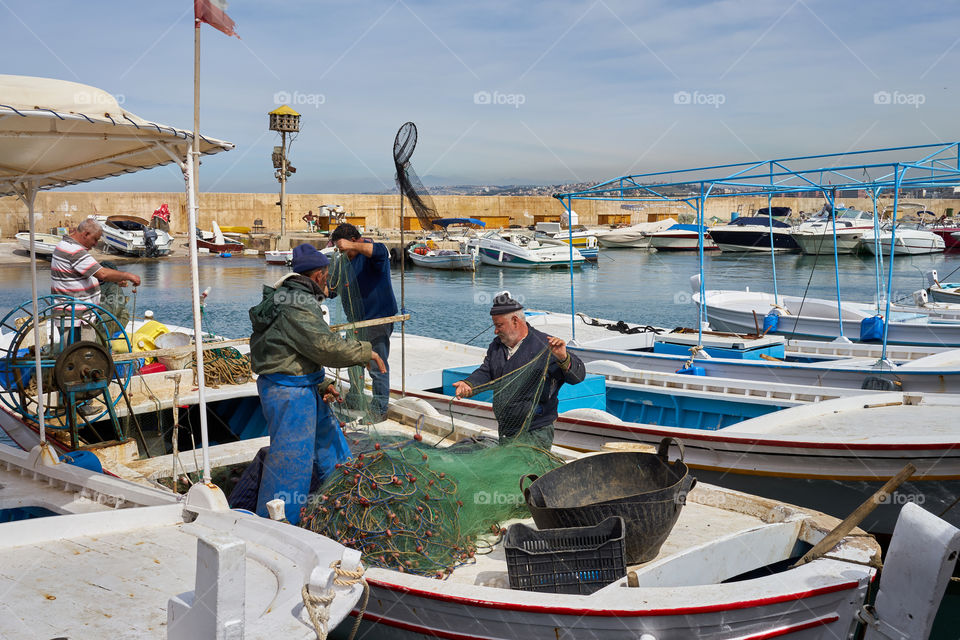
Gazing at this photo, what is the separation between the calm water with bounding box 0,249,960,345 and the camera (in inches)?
1058

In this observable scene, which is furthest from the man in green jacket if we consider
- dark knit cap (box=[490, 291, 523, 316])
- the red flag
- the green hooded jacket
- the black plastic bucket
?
the red flag

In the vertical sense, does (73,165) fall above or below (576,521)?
above

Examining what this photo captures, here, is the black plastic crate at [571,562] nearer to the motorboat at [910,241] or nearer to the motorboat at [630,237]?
the motorboat at [910,241]

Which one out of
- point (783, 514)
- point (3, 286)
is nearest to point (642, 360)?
Result: point (783, 514)

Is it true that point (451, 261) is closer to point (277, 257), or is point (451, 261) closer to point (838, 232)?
point (277, 257)

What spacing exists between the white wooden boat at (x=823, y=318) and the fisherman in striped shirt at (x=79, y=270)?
10062 millimetres

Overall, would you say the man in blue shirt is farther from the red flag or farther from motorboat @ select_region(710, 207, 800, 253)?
motorboat @ select_region(710, 207, 800, 253)

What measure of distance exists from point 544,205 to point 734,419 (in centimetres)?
6103

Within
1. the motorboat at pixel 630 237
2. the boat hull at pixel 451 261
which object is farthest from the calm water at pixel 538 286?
the motorboat at pixel 630 237

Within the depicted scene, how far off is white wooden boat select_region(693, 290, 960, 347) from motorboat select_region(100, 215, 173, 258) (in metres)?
35.6

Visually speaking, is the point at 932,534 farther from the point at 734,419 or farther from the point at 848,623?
the point at 734,419

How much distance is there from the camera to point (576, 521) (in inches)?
165

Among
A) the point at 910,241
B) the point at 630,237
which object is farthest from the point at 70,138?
the point at 630,237

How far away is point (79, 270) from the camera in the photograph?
7379mm
